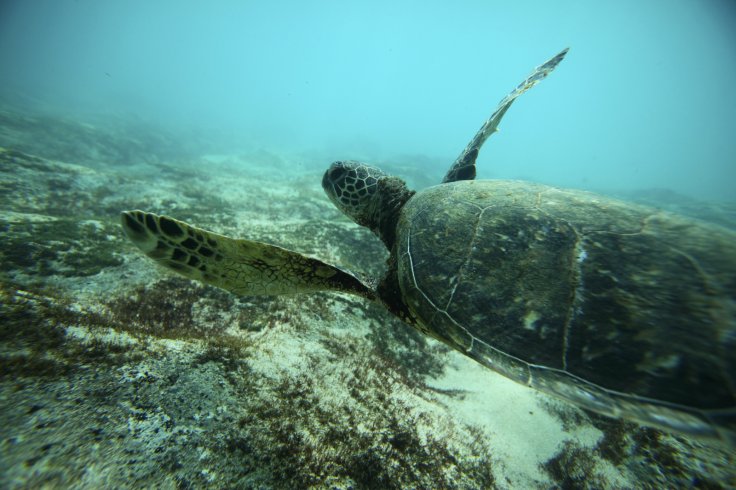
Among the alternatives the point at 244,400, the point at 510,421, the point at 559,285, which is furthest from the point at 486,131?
the point at 244,400

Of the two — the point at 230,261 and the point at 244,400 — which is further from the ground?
the point at 230,261

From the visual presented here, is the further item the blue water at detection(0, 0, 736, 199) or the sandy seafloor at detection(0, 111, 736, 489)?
the blue water at detection(0, 0, 736, 199)

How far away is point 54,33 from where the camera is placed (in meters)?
86.2

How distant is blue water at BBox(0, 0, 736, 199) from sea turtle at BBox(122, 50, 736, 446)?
66516 millimetres

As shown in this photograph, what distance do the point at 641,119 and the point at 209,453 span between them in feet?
648

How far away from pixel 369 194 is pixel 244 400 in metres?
2.52

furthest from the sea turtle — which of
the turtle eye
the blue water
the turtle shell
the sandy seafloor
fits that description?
the blue water

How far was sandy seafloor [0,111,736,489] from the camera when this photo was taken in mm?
1238

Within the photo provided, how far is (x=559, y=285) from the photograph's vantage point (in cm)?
181

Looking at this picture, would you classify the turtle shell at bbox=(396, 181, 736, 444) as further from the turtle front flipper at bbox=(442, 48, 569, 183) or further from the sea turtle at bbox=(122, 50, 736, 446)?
the turtle front flipper at bbox=(442, 48, 569, 183)

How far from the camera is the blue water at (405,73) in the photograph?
249 feet

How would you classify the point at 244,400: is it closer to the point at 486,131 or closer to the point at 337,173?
the point at 337,173

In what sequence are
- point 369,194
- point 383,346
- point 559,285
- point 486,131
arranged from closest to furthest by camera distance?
point 559,285, point 383,346, point 369,194, point 486,131

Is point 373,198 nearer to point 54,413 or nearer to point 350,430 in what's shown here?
point 350,430
